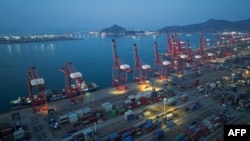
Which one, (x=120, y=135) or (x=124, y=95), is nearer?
→ (x=120, y=135)

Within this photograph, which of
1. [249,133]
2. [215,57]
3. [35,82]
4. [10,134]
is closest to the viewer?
[249,133]

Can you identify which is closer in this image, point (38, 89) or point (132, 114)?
point (132, 114)

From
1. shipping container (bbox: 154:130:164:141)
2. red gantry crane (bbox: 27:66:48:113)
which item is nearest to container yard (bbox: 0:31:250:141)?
red gantry crane (bbox: 27:66:48:113)

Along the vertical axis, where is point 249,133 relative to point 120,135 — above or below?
above

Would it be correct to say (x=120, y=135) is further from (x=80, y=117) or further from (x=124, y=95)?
(x=124, y=95)

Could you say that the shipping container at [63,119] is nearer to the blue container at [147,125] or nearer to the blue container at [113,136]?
the blue container at [113,136]

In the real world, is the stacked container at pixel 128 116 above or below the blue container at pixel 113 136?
above

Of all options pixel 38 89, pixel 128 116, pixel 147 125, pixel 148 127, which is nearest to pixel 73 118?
pixel 128 116

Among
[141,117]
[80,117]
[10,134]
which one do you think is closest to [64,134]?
[80,117]

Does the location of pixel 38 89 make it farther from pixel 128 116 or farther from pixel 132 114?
pixel 132 114

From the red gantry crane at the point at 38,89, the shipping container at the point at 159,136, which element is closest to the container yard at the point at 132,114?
the red gantry crane at the point at 38,89

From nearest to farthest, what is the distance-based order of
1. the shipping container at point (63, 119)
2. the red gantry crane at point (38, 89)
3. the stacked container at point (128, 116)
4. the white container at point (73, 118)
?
the shipping container at point (63, 119) < the white container at point (73, 118) < the stacked container at point (128, 116) < the red gantry crane at point (38, 89)
